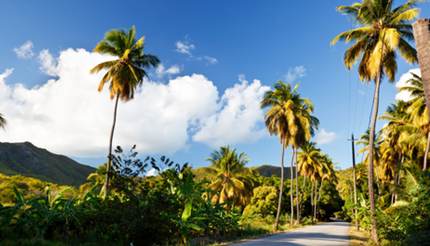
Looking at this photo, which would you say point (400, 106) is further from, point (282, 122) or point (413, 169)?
point (413, 169)

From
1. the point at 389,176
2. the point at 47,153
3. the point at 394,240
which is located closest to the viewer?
the point at 394,240

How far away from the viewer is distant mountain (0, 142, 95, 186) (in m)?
106

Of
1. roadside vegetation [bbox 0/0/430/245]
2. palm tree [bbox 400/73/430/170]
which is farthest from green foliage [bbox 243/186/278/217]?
palm tree [bbox 400/73/430/170]

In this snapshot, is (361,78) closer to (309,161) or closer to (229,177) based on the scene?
(229,177)

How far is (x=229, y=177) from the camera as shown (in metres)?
→ 38.9

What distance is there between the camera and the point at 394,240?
608 inches

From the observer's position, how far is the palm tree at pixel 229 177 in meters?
38.1

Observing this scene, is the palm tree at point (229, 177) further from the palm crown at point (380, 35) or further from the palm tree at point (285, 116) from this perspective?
the palm crown at point (380, 35)

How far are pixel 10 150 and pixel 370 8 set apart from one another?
125 m

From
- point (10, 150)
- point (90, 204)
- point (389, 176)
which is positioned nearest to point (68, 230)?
point (90, 204)

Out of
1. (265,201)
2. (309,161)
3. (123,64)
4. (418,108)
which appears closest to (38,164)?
(265,201)

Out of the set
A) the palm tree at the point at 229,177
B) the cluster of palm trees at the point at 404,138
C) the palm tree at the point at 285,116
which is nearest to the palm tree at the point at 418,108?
the cluster of palm trees at the point at 404,138

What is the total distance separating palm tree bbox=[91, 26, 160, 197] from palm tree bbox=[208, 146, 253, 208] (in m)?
14.6

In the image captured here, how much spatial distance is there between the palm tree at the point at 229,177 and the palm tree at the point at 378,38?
69.5 ft
